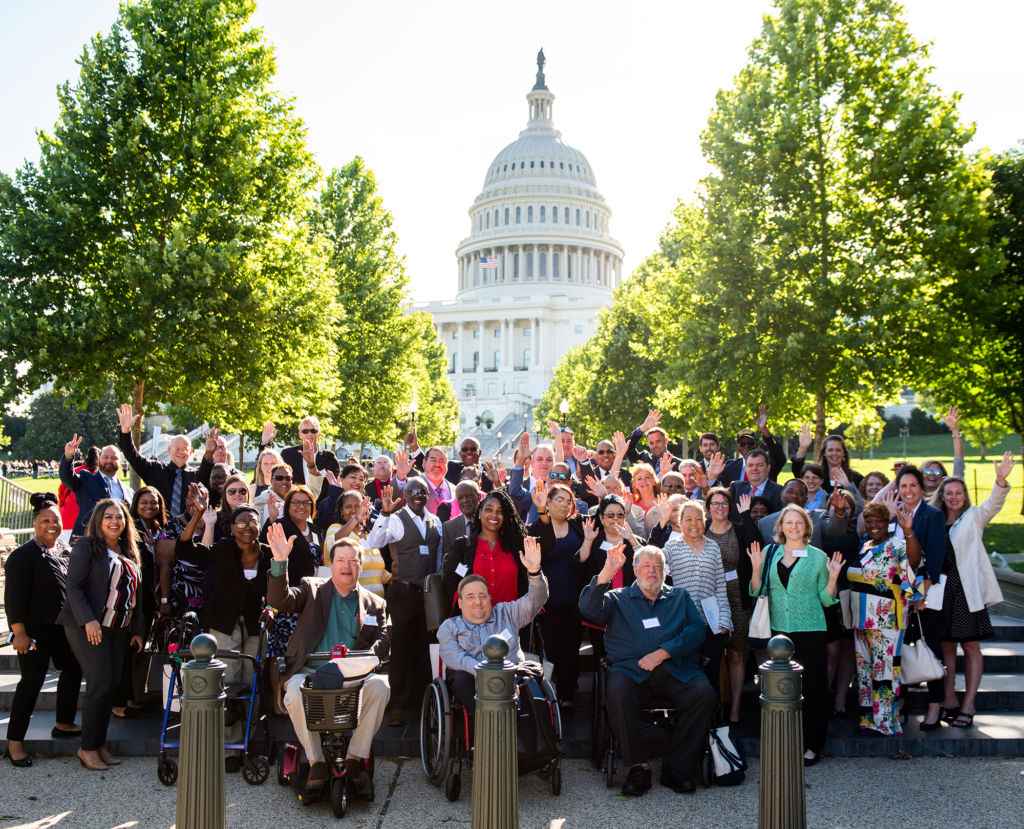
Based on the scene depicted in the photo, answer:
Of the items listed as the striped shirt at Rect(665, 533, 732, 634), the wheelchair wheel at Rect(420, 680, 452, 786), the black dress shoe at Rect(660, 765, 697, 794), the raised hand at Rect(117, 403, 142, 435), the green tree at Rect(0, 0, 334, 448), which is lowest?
the black dress shoe at Rect(660, 765, 697, 794)

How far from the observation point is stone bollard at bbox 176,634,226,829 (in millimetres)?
4938

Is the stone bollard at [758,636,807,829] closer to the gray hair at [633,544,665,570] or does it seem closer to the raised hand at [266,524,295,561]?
the gray hair at [633,544,665,570]

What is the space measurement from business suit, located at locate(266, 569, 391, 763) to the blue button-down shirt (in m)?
1.63

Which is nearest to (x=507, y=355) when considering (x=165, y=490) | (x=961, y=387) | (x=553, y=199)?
(x=553, y=199)

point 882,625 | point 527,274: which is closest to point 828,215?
point 882,625

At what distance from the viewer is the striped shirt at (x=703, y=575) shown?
24.9 feet

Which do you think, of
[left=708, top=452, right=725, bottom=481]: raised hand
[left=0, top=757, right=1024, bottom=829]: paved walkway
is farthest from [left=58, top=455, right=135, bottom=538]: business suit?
[left=708, top=452, right=725, bottom=481]: raised hand

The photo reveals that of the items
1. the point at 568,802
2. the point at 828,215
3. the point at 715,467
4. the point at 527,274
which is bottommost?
the point at 568,802

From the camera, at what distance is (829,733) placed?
7.84 metres

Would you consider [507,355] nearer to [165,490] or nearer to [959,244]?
[959,244]

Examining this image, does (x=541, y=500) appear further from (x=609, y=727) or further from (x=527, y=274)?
(x=527, y=274)

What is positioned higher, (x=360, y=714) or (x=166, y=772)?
(x=360, y=714)

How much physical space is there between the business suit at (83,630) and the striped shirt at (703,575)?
4461 mm

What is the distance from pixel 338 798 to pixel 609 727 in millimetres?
2114
